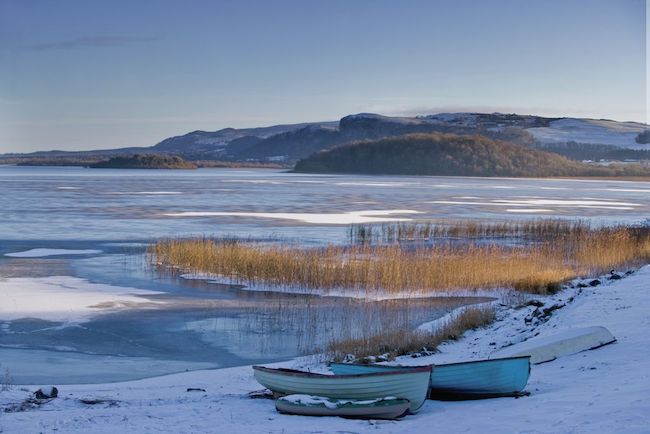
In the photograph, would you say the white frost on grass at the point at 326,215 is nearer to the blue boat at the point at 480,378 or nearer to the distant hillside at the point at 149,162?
the blue boat at the point at 480,378

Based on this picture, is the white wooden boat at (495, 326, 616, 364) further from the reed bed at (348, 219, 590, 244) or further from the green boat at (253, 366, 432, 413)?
the reed bed at (348, 219, 590, 244)

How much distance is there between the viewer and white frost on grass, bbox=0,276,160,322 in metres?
15.4

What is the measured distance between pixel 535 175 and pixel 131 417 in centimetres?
11524

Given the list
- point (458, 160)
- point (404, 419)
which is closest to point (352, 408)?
point (404, 419)

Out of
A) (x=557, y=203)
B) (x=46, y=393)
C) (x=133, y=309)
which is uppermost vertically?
(x=557, y=203)

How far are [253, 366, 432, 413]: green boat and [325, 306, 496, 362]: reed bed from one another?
10.3 feet

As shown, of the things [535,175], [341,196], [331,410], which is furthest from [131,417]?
[535,175]

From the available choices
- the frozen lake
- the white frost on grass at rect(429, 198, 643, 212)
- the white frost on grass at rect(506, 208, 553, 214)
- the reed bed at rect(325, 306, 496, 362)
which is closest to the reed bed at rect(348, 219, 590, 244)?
the frozen lake

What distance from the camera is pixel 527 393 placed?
8820 mm

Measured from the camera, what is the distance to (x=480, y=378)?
29.2 ft

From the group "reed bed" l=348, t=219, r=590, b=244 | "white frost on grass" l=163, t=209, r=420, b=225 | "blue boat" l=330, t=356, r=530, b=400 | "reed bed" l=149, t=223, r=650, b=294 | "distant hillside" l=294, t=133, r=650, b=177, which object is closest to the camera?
"blue boat" l=330, t=356, r=530, b=400

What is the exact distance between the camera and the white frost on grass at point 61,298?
15383 millimetres

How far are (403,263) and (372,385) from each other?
1234cm

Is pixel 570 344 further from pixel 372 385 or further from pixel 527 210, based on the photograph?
pixel 527 210
